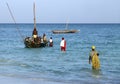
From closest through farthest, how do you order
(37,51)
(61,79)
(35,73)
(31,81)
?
(31,81) < (61,79) < (35,73) < (37,51)

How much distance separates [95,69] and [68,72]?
5.55ft

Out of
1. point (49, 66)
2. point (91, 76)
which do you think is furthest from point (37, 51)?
point (91, 76)

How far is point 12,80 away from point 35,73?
3.70m

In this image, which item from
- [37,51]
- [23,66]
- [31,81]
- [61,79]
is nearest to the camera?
[31,81]

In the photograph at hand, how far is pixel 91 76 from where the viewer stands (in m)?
20.6

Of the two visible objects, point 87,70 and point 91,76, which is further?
point 87,70

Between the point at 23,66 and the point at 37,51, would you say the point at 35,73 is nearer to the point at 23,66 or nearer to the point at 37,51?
the point at 23,66

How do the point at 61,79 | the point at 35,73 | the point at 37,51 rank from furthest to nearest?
1. the point at 37,51
2. the point at 35,73
3. the point at 61,79

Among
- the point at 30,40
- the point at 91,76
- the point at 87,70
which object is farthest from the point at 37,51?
the point at 91,76

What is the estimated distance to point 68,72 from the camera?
22.4 m

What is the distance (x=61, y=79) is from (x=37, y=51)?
1866 centimetres

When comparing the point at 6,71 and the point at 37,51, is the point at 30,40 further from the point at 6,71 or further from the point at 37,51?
the point at 6,71

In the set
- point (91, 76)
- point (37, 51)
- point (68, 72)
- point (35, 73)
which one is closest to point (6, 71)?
point (35, 73)

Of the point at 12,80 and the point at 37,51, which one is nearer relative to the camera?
the point at 12,80
